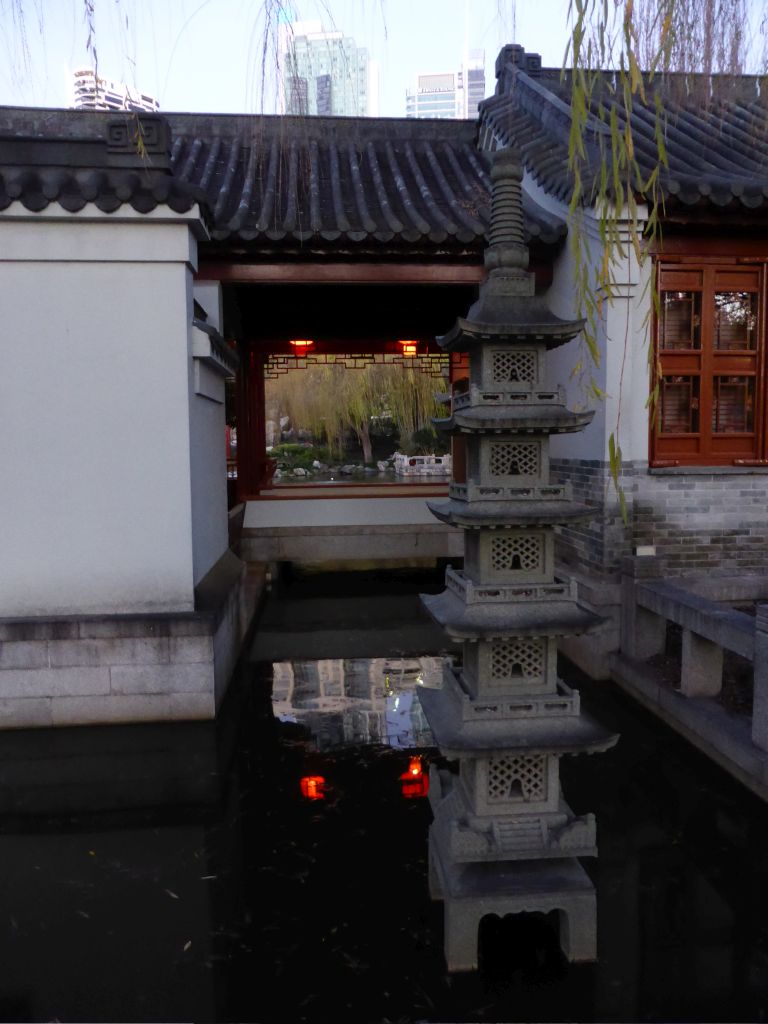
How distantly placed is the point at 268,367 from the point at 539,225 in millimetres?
7446

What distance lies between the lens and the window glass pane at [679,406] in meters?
7.05

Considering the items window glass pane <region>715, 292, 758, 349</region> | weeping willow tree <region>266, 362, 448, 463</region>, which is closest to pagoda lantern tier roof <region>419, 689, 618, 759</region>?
window glass pane <region>715, 292, 758, 349</region>

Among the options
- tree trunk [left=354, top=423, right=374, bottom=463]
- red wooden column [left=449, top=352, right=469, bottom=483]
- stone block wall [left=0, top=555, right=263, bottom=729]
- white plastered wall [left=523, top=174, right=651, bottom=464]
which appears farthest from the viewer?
tree trunk [left=354, top=423, right=374, bottom=463]

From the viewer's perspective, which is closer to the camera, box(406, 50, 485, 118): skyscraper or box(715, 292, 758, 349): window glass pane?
box(406, 50, 485, 118): skyscraper

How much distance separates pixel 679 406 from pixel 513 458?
426 cm

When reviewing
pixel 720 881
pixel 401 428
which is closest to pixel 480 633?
pixel 720 881

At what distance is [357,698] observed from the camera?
655 cm

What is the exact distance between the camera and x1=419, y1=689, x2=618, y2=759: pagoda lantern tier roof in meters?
3.26

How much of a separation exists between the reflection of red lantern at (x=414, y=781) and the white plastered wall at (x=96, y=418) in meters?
2.22

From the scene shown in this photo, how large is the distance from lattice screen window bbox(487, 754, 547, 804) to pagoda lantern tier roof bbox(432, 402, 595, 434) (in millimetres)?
1461

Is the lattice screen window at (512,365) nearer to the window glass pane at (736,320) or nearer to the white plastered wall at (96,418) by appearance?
the white plastered wall at (96,418)

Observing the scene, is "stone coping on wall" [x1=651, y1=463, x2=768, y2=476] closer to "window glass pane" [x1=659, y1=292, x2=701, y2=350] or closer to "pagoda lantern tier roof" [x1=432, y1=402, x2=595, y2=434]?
"window glass pane" [x1=659, y1=292, x2=701, y2=350]

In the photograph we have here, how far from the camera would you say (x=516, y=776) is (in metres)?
3.41

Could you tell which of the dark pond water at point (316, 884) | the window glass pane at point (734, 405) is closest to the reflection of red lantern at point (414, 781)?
the dark pond water at point (316, 884)
